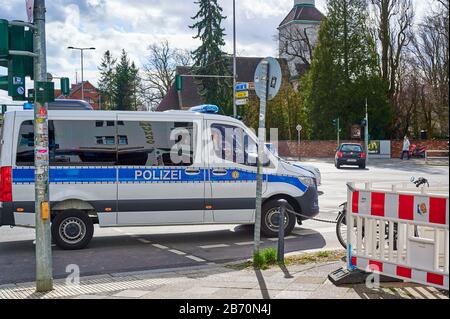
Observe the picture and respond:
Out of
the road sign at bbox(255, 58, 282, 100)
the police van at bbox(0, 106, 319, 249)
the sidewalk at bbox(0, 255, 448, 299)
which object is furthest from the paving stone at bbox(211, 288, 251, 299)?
the police van at bbox(0, 106, 319, 249)

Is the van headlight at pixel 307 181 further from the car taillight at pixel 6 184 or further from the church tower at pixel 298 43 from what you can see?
the church tower at pixel 298 43

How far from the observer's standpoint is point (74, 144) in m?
9.27

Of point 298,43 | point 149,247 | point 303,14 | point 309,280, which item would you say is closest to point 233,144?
Result: point 149,247

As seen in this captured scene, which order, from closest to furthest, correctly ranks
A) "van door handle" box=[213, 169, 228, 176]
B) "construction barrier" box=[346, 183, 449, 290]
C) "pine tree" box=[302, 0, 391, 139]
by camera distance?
"construction barrier" box=[346, 183, 449, 290]
"van door handle" box=[213, 169, 228, 176]
"pine tree" box=[302, 0, 391, 139]

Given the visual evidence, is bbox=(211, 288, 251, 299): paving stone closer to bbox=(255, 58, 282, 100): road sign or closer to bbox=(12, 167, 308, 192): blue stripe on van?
bbox=(255, 58, 282, 100): road sign

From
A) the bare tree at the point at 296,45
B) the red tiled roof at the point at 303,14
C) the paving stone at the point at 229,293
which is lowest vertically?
the paving stone at the point at 229,293

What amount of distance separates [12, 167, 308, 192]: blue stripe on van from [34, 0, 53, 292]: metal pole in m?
2.82

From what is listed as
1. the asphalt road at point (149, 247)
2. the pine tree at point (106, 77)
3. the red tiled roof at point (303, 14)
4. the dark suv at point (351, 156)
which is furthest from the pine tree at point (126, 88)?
the asphalt road at point (149, 247)

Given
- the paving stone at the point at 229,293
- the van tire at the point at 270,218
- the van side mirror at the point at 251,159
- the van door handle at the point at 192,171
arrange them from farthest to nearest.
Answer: the van tire at the point at 270,218, the van side mirror at the point at 251,159, the van door handle at the point at 192,171, the paving stone at the point at 229,293

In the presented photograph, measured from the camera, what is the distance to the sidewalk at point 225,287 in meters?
5.83

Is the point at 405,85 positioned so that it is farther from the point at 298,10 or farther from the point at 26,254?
the point at 26,254

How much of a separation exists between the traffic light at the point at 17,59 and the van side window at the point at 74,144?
274 cm

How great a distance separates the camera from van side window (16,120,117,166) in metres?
9.18

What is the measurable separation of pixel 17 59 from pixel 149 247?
4.42 m
